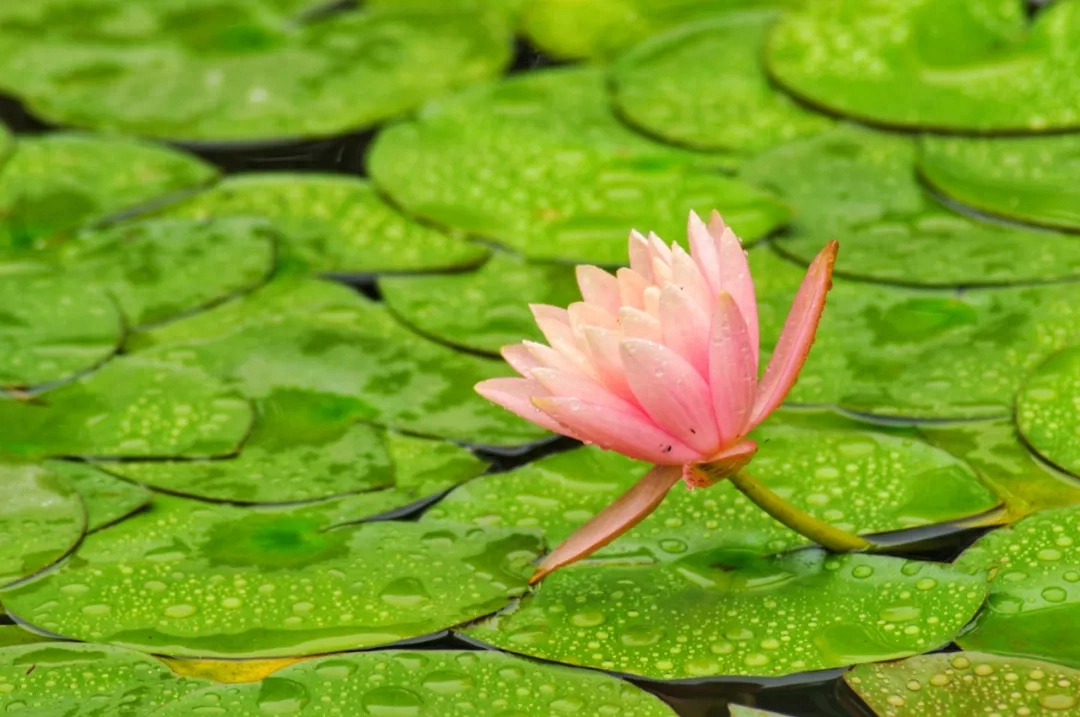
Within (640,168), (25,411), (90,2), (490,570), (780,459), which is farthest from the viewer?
(90,2)

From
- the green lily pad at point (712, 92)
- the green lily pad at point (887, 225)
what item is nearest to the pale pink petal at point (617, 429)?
the green lily pad at point (887, 225)

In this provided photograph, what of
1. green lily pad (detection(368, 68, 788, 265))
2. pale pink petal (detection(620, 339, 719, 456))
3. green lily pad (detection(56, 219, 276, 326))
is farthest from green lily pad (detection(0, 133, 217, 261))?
pale pink petal (detection(620, 339, 719, 456))

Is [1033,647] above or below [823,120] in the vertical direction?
below

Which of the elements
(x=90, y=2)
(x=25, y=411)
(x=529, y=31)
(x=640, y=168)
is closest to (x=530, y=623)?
(x=25, y=411)

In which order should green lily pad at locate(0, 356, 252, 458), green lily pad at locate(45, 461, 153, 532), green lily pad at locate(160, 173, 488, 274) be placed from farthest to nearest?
green lily pad at locate(160, 173, 488, 274), green lily pad at locate(0, 356, 252, 458), green lily pad at locate(45, 461, 153, 532)

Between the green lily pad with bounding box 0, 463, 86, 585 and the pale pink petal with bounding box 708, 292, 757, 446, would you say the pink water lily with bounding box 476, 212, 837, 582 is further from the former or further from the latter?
the green lily pad with bounding box 0, 463, 86, 585

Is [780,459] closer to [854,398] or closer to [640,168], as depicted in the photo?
[854,398]

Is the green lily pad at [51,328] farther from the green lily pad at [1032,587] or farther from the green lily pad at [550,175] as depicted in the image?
the green lily pad at [1032,587]
